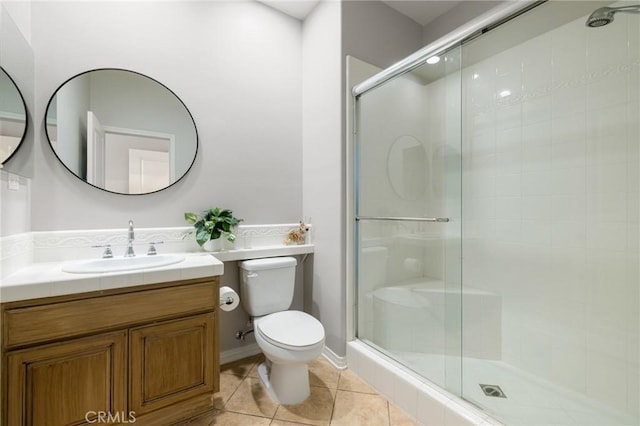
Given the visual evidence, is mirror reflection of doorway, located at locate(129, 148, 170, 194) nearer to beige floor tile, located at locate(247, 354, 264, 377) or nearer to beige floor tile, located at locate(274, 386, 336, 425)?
beige floor tile, located at locate(247, 354, 264, 377)

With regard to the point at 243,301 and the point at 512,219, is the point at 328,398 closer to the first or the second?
the point at 243,301

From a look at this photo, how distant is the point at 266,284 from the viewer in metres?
1.88

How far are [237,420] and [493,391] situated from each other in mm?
1375

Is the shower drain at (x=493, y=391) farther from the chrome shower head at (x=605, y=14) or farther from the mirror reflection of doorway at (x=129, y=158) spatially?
the mirror reflection of doorway at (x=129, y=158)

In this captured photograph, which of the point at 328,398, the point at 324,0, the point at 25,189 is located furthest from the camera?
Result: the point at 324,0

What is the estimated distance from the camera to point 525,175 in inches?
73.9

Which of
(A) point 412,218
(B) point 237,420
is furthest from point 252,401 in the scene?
(A) point 412,218

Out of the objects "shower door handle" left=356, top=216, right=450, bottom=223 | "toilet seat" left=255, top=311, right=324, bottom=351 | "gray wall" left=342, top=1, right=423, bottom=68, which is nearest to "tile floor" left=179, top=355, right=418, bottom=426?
"toilet seat" left=255, top=311, right=324, bottom=351

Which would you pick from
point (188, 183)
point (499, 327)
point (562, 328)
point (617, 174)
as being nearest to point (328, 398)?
point (499, 327)

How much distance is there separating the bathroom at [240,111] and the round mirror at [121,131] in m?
0.05

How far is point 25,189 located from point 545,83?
3024 millimetres

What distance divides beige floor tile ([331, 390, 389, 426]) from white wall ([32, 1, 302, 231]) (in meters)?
1.29

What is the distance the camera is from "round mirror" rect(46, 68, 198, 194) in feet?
5.10

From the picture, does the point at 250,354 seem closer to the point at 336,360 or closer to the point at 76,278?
the point at 336,360
